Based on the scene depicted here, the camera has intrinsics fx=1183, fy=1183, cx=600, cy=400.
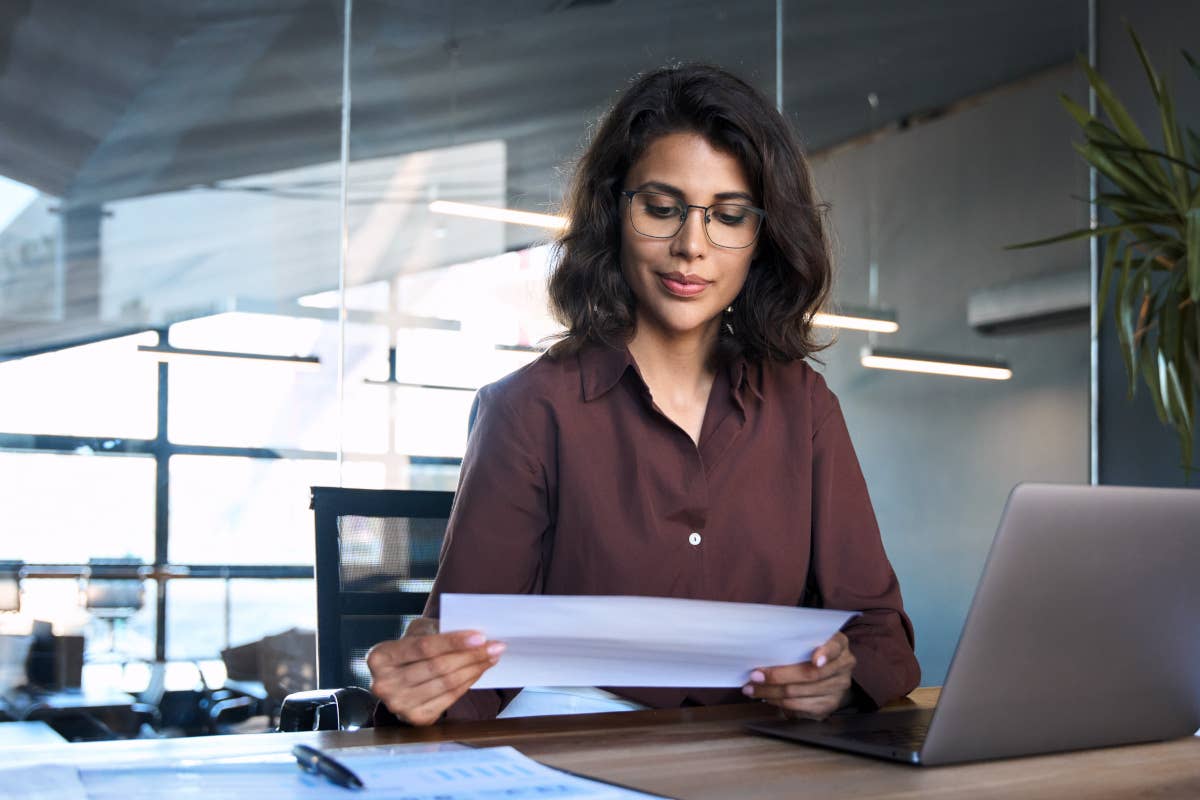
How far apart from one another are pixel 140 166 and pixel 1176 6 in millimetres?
4127

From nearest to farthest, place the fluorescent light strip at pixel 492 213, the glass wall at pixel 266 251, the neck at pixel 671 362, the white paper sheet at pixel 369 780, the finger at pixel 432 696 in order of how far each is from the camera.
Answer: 1. the white paper sheet at pixel 369 780
2. the finger at pixel 432 696
3. the neck at pixel 671 362
4. the glass wall at pixel 266 251
5. the fluorescent light strip at pixel 492 213

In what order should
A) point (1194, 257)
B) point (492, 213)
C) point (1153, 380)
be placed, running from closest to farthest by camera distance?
point (1194, 257), point (1153, 380), point (492, 213)

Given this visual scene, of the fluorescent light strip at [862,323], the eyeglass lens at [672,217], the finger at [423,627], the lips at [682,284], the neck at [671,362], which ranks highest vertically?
the fluorescent light strip at [862,323]

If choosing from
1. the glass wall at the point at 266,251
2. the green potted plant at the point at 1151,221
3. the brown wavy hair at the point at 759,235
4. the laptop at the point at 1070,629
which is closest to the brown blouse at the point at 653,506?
the brown wavy hair at the point at 759,235

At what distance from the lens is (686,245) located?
164cm

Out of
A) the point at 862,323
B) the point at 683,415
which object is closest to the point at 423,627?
the point at 683,415

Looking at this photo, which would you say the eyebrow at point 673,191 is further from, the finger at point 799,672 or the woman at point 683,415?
the finger at point 799,672

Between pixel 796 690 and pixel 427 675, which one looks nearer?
pixel 427 675

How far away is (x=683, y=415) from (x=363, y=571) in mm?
597

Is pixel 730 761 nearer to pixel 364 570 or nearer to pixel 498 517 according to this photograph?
pixel 498 517

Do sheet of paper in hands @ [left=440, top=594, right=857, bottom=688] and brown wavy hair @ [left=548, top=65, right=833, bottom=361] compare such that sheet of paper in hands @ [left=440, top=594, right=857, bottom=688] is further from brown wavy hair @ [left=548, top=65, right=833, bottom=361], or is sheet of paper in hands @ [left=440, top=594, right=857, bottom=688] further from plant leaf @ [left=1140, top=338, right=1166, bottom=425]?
plant leaf @ [left=1140, top=338, right=1166, bottom=425]

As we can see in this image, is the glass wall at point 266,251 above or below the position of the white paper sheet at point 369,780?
above

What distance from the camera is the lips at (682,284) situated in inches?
65.7

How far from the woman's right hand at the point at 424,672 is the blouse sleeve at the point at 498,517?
0.77 ft
